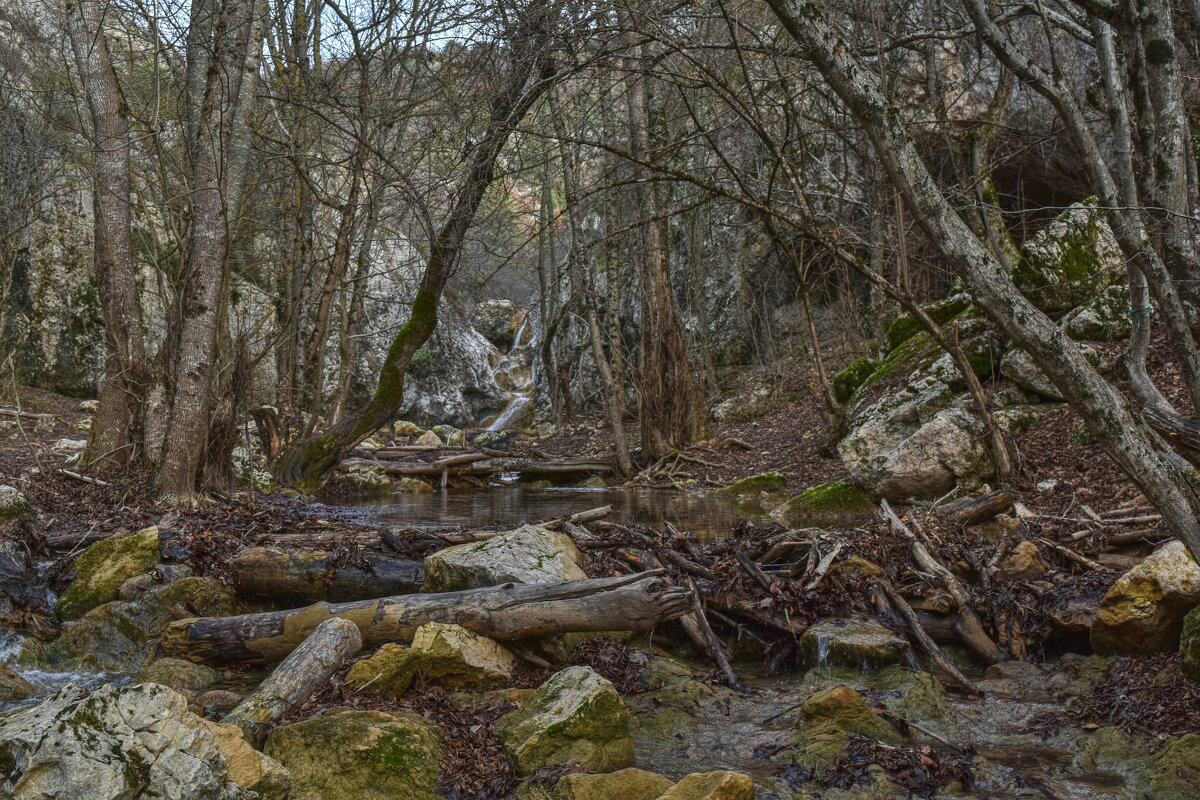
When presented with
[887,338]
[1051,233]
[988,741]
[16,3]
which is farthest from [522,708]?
[16,3]

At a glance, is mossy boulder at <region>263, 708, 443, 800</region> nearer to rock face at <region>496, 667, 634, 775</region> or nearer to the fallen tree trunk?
the fallen tree trunk

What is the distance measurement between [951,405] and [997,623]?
4.92 metres

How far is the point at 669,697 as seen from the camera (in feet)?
14.3

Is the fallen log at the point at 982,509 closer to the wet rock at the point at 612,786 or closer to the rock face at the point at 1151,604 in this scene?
the rock face at the point at 1151,604

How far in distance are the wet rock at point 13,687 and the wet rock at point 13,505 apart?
312 cm

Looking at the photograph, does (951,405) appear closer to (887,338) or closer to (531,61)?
(887,338)

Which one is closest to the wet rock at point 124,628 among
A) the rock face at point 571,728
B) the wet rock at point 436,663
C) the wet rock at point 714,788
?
the wet rock at point 436,663

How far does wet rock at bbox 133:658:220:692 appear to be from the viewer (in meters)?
4.22

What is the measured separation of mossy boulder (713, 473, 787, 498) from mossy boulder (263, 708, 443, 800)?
837 centimetres

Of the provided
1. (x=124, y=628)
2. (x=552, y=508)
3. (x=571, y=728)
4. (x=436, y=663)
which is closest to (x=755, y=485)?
(x=552, y=508)

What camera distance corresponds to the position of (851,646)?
184 inches

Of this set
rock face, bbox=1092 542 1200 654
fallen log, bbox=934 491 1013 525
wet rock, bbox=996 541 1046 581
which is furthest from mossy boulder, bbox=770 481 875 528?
rock face, bbox=1092 542 1200 654

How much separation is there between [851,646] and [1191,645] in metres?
1.68

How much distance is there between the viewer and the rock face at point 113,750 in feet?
7.63
